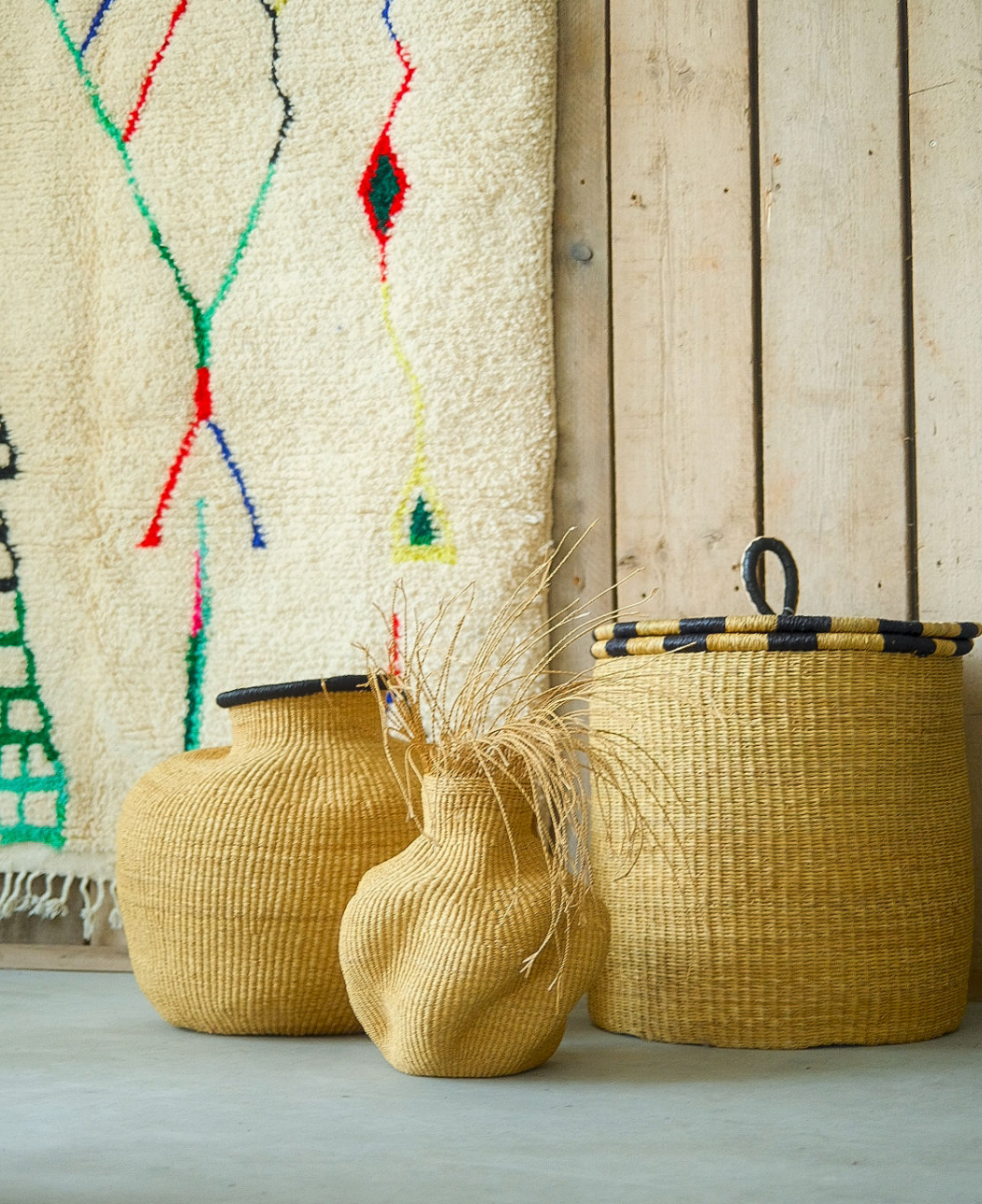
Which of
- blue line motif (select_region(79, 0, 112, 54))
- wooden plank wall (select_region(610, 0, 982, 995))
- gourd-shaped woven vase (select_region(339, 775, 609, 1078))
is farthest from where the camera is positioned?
blue line motif (select_region(79, 0, 112, 54))

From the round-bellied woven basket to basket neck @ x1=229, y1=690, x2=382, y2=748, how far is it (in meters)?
0.24

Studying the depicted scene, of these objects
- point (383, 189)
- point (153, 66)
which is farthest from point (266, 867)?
point (153, 66)

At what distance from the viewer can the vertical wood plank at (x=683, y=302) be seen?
4.24 ft

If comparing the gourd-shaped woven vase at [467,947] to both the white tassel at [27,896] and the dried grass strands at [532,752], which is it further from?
the white tassel at [27,896]

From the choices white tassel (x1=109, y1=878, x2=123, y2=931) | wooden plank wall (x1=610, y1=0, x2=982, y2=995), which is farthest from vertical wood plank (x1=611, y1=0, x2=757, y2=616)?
white tassel (x1=109, y1=878, x2=123, y2=931)

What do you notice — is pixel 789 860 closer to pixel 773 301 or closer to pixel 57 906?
pixel 773 301

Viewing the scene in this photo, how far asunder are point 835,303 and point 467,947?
29.4 inches

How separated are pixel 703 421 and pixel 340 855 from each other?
0.58 metres

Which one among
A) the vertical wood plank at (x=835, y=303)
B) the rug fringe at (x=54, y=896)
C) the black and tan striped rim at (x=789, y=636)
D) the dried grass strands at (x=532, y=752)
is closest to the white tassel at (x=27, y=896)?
the rug fringe at (x=54, y=896)

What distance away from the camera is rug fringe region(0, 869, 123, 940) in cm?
140

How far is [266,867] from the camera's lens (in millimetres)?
1051

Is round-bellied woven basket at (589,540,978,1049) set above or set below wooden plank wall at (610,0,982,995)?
below

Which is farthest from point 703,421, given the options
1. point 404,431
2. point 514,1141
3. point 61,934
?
point 61,934

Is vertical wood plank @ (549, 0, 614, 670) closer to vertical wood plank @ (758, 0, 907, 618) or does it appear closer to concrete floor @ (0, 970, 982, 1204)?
vertical wood plank @ (758, 0, 907, 618)
